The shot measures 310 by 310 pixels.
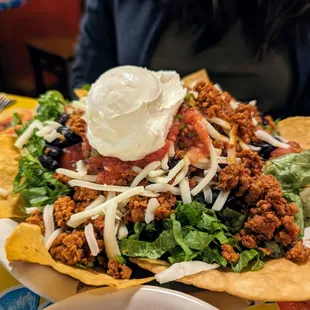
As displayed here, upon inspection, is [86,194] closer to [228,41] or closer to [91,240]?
[91,240]

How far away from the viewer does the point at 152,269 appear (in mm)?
1290

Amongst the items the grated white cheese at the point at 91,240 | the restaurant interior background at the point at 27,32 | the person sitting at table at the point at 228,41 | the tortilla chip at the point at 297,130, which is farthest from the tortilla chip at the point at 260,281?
the restaurant interior background at the point at 27,32

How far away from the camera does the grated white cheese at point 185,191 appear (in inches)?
56.8

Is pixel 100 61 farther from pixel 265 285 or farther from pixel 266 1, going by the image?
pixel 265 285

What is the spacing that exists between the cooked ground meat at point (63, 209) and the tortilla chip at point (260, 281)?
0.27 metres

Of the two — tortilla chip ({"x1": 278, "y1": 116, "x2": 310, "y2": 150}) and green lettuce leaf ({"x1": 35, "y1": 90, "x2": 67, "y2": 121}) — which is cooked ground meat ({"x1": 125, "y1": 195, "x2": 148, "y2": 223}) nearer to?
green lettuce leaf ({"x1": 35, "y1": 90, "x2": 67, "y2": 121})

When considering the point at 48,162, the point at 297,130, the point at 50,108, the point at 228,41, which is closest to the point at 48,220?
the point at 48,162

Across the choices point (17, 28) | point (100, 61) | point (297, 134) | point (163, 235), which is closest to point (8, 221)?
point (163, 235)

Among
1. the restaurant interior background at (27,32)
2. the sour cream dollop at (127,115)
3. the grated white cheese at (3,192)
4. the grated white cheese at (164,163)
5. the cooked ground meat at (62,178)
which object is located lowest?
the restaurant interior background at (27,32)

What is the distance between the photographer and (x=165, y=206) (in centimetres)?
141

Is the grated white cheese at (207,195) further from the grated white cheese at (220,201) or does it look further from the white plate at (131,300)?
the white plate at (131,300)

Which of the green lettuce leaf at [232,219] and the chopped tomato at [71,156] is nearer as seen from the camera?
the green lettuce leaf at [232,219]

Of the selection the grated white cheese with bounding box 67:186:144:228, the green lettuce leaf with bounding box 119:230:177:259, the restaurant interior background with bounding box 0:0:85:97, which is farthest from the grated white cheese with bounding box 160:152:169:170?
the restaurant interior background with bounding box 0:0:85:97

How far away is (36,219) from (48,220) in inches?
2.0
